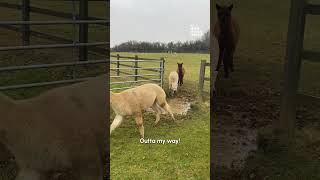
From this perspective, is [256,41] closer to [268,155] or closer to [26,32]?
[268,155]

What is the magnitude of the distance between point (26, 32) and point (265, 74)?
9.43ft

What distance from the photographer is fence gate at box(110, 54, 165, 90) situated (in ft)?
12.3

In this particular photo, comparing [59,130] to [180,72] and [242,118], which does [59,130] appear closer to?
[180,72]

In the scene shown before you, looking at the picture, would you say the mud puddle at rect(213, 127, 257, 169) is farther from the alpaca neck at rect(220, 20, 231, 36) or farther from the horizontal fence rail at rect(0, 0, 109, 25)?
the horizontal fence rail at rect(0, 0, 109, 25)

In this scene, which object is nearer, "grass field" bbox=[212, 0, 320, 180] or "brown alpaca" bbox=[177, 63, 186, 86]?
"brown alpaca" bbox=[177, 63, 186, 86]

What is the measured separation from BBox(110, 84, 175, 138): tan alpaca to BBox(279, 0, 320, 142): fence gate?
1.32m

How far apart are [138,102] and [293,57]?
1.68m

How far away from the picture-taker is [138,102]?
3.86m

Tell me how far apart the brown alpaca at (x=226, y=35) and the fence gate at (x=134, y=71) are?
580 millimetres

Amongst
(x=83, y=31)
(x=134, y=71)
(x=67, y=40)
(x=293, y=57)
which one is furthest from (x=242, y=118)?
(x=67, y=40)

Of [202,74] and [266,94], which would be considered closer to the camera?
[202,74]

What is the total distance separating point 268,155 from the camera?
4.37 metres

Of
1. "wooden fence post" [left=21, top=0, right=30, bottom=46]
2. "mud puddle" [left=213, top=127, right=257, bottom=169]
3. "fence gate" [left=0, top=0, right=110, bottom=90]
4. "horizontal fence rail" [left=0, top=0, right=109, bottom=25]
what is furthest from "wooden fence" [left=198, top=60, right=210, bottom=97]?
"wooden fence post" [left=21, top=0, right=30, bottom=46]

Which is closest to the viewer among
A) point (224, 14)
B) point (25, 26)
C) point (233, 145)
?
point (224, 14)
